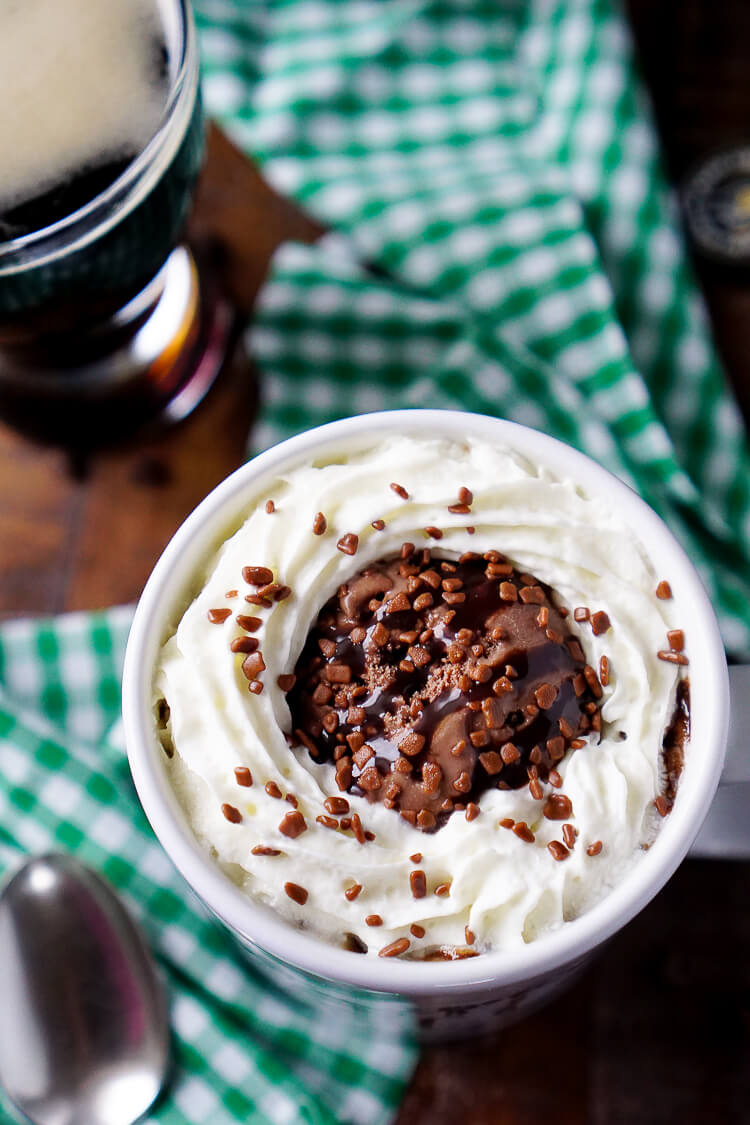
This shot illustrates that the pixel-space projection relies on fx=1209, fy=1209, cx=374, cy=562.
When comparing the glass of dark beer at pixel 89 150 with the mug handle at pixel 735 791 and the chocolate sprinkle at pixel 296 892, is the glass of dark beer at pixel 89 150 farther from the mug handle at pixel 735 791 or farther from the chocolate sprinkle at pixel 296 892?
the mug handle at pixel 735 791

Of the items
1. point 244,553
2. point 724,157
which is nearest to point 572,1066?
point 244,553

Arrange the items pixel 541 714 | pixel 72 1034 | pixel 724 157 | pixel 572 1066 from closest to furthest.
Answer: pixel 541 714 → pixel 72 1034 → pixel 572 1066 → pixel 724 157

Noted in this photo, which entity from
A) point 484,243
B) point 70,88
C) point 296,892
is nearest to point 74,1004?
point 296,892

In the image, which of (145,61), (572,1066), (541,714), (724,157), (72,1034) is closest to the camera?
(541,714)

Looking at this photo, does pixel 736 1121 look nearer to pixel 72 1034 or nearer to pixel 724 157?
pixel 72 1034

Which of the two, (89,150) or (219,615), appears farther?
(89,150)

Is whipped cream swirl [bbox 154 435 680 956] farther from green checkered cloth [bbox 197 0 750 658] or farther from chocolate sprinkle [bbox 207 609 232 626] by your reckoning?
green checkered cloth [bbox 197 0 750 658]

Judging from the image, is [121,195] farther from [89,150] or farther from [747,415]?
[747,415]
